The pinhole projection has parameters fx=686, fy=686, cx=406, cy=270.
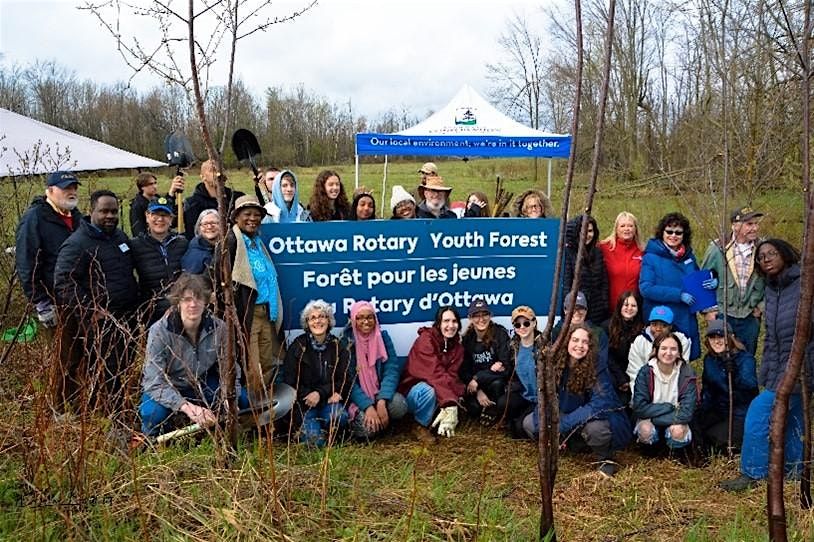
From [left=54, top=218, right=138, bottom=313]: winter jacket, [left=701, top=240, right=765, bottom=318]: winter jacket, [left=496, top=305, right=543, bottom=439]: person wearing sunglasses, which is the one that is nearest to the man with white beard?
[left=54, top=218, right=138, bottom=313]: winter jacket

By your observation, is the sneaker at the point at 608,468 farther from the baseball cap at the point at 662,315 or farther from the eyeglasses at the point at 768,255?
the eyeglasses at the point at 768,255

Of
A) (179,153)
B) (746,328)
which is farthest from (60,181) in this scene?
(746,328)

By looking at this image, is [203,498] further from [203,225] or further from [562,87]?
[562,87]

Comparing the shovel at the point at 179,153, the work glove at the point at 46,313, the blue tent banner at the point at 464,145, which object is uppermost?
the blue tent banner at the point at 464,145

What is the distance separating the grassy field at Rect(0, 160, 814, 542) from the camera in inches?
104

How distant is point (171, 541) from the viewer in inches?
99.4

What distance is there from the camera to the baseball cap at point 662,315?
15.9 feet

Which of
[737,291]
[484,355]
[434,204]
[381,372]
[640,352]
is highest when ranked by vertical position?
[434,204]

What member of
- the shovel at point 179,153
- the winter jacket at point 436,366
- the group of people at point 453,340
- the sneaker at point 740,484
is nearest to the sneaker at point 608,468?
the group of people at point 453,340

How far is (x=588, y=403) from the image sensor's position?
461 cm

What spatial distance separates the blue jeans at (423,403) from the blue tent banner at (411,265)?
476 mm

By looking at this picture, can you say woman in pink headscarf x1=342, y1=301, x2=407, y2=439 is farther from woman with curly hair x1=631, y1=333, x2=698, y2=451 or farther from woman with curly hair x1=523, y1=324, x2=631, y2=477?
woman with curly hair x1=631, y1=333, x2=698, y2=451

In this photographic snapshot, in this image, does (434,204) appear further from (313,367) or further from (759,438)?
(759,438)

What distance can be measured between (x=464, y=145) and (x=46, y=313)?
598 centimetres
